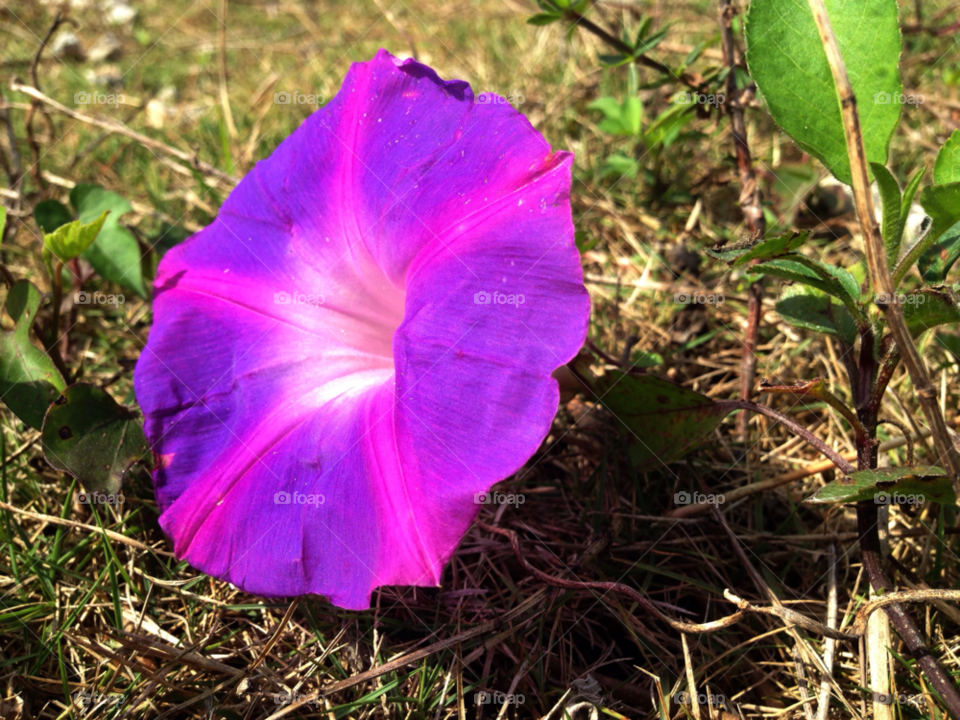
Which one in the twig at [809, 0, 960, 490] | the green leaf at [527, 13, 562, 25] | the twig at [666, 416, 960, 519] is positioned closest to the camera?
the twig at [809, 0, 960, 490]

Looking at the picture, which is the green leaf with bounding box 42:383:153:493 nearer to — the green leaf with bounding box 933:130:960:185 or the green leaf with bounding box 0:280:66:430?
the green leaf with bounding box 0:280:66:430

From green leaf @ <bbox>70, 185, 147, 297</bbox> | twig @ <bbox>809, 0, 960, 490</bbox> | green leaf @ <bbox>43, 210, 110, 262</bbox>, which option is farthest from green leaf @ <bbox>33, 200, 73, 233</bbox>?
twig @ <bbox>809, 0, 960, 490</bbox>

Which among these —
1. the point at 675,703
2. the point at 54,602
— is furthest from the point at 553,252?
the point at 54,602

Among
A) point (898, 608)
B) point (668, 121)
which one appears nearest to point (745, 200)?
point (668, 121)

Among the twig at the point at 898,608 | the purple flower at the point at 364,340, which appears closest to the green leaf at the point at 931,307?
the twig at the point at 898,608

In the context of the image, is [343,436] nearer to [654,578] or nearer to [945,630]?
[654,578]

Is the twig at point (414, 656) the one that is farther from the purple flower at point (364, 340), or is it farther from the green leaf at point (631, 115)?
the green leaf at point (631, 115)

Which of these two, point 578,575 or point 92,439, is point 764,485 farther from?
point 92,439
